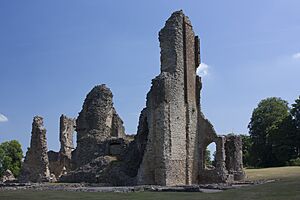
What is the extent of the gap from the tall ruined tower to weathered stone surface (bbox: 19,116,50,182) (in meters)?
8.02

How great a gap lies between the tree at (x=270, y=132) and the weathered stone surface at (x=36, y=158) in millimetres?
31146

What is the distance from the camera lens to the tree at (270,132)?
180 feet

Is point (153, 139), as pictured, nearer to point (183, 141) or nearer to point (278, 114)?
point (183, 141)

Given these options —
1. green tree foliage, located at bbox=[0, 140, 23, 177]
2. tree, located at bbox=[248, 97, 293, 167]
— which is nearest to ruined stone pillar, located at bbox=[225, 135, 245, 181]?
tree, located at bbox=[248, 97, 293, 167]

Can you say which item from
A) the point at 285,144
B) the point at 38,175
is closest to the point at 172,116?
the point at 38,175

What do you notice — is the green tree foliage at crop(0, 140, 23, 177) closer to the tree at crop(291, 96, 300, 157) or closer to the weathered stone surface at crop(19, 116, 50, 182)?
the weathered stone surface at crop(19, 116, 50, 182)

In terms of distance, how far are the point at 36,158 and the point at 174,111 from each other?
10.5 m

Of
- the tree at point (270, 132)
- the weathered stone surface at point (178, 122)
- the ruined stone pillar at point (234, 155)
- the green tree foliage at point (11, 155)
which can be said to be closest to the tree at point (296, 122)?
the tree at point (270, 132)

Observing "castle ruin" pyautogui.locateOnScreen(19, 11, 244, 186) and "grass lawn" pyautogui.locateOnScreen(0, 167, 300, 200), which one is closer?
"grass lawn" pyautogui.locateOnScreen(0, 167, 300, 200)

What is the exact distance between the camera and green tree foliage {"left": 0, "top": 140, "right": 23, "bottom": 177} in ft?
209

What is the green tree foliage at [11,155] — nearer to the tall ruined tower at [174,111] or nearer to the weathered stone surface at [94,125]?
the weathered stone surface at [94,125]

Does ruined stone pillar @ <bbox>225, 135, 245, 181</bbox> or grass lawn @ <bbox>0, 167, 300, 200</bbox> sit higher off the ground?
ruined stone pillar @ <bbox>225, 135, 245, 181</bbox>

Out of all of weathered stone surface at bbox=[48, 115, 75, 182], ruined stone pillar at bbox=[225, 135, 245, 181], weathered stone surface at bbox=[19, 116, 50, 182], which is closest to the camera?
weathered stone surface at bbox=[19, 116, 50, 182]

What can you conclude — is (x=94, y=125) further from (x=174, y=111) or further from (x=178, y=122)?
(x=174, y=111)
